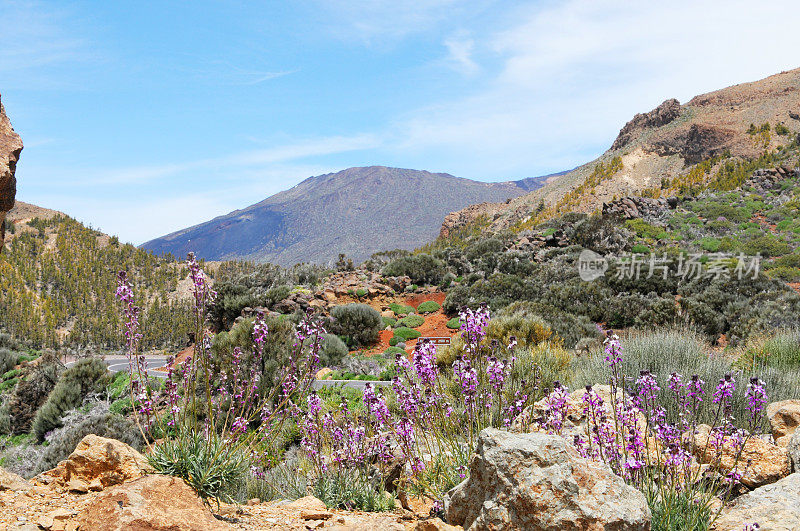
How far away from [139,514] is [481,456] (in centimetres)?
204

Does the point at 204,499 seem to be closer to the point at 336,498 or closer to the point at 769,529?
the point at 336,498

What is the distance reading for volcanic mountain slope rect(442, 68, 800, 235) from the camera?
57031mm

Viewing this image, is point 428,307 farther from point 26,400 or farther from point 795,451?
point 795,451

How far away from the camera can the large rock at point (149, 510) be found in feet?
9.29

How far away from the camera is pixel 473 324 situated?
13.4 ft

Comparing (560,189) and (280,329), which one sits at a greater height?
(560,189)

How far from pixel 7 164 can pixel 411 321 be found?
16.0 meters

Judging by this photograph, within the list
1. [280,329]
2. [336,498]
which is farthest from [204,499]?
[280,329]

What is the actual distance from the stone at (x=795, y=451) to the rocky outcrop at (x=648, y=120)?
8134 cm

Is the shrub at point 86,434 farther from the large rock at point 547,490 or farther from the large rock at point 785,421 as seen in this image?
the large rock at point 785,421

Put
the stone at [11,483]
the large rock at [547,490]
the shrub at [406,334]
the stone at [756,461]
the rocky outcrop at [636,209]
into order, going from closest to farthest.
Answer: the large rock at [547,490] → the stone at [11,483] → the stone at [756,461] → the shrub at [406,334] → the rocky outcrop at [636,209]

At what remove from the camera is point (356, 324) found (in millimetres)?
18438

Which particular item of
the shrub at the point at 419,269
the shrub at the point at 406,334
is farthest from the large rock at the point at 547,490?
the shrub at the point at 419,269

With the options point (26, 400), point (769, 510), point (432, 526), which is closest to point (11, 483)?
point (432, 526)
